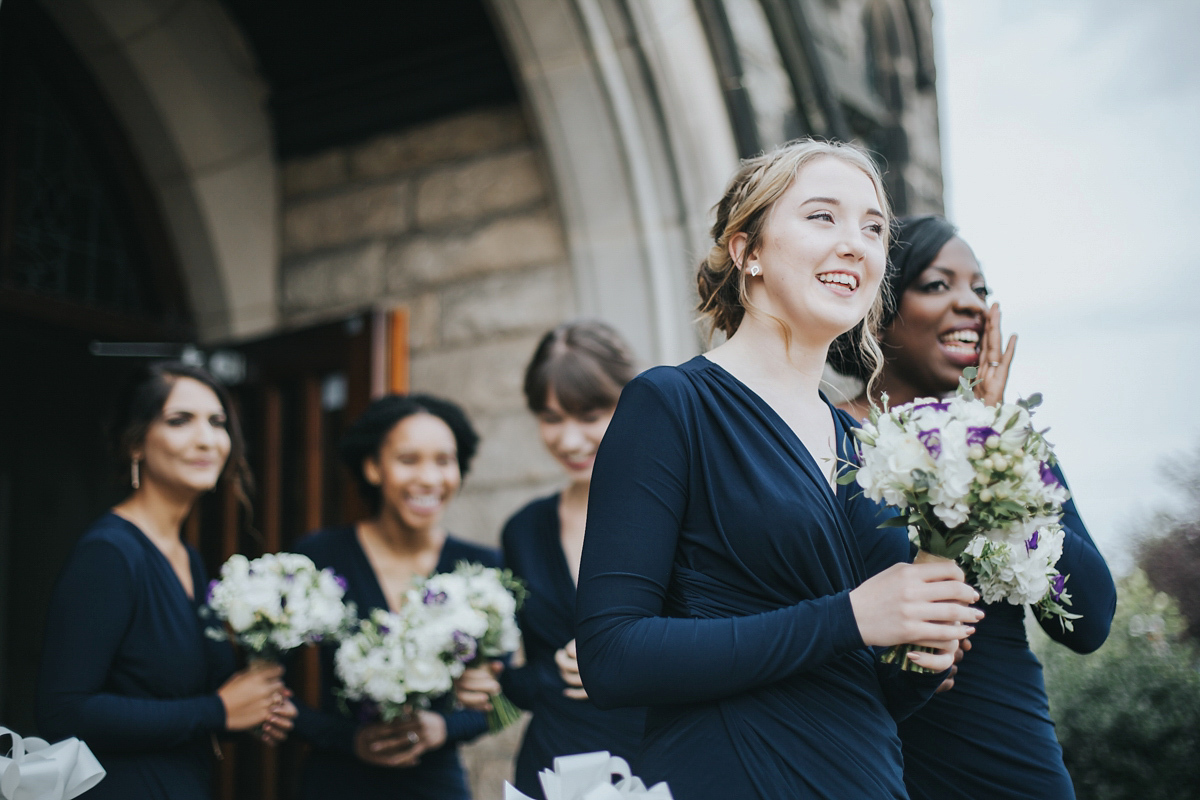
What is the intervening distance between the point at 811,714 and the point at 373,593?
6.53ft

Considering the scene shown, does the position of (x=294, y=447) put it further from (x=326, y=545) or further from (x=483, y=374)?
(x=326, y=545)

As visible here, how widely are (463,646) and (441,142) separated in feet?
8.71

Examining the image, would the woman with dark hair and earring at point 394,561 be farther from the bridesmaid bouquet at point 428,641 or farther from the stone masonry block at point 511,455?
the stone masonry block at point 511,455

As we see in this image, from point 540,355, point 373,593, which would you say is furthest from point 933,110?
point 373,593

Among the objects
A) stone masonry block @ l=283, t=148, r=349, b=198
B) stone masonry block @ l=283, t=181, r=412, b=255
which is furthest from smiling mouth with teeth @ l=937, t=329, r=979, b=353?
stone masonry block @ l=283, t=148, r=349, b=198

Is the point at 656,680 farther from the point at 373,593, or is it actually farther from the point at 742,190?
the point at 373,593

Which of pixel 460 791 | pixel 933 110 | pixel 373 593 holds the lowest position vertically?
pixel 460 791

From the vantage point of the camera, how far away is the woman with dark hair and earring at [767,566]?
140 cm

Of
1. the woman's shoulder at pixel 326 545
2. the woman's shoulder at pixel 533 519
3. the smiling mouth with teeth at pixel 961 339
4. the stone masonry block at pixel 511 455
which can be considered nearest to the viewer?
the smiling mouth with teeth at pixel 961 339

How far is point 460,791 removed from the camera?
10.3 ft

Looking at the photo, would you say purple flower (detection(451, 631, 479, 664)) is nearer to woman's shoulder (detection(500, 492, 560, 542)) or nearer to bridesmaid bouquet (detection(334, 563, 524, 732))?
bridesmaid bouquet (detection(334, 563, 524, 732))

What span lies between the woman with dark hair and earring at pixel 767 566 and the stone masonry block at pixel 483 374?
266 centimetres

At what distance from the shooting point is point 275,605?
2781 mm

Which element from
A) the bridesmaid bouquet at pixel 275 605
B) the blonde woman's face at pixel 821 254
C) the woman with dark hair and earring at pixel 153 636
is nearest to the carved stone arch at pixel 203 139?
the woman with dark hair and earring at pixel 153 636
